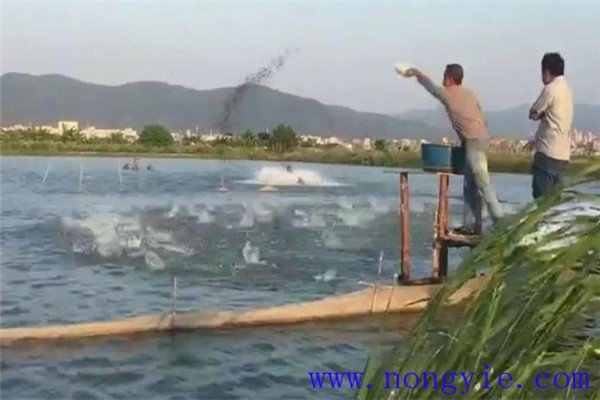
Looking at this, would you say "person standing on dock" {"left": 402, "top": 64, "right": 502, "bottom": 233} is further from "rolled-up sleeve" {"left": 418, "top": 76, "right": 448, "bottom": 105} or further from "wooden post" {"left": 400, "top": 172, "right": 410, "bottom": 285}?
"wooden post" {"left": 400, "top": 172, "right": 410, "bottom": 285}

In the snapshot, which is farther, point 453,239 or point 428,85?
point 453,239

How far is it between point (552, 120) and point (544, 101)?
→ 0.58 feet

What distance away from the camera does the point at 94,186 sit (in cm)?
4309

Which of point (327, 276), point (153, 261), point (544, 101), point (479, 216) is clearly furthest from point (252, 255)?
point (544, 101)

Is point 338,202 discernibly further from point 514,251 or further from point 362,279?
point 514,251

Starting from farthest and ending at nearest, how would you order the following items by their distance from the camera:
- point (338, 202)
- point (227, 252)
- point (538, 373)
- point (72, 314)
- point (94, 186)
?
point (94, 186) < point (338, 202) < point (227, 252) < point (72, 314) < point (538, 373)

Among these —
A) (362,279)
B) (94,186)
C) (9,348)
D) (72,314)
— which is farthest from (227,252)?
(94,186)

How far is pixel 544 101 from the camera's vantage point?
7207 millimetres

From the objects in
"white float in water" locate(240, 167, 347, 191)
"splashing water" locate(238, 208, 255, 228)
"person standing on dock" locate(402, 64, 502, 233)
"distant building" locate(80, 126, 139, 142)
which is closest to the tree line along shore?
"distant building" locate(80, 126, 139, 142)

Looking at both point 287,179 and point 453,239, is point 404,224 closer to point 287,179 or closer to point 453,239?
point 453,239

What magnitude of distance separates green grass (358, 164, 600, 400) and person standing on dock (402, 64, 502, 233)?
6.79m

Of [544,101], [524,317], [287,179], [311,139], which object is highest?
[544,101]

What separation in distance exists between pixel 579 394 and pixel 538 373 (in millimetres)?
88

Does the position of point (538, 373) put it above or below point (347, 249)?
above
